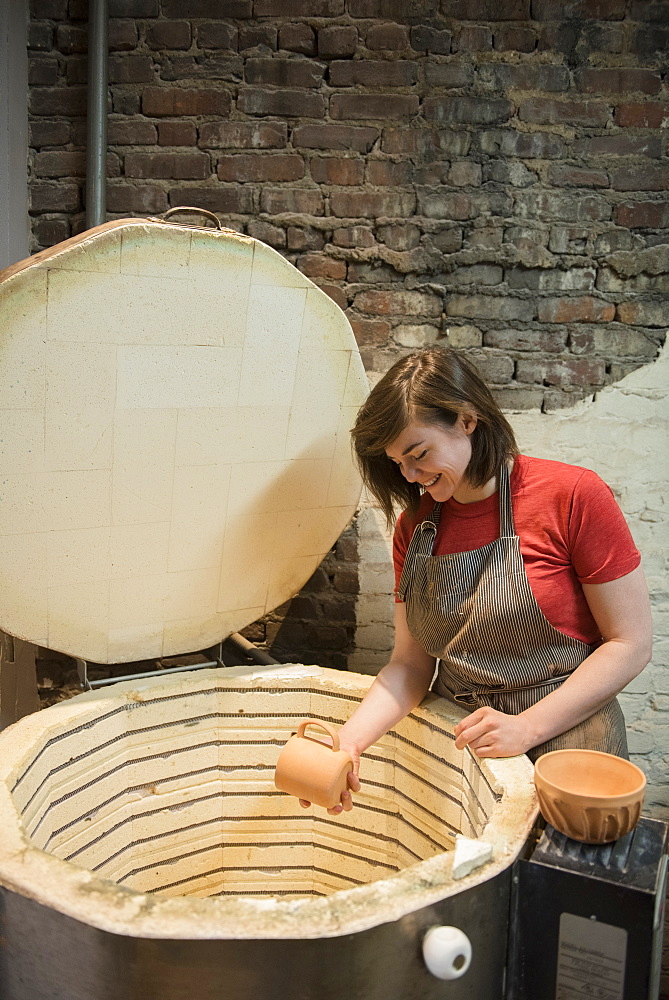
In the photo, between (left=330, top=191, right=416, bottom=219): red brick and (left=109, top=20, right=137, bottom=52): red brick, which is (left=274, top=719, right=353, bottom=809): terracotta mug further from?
(left=109, top=20, right=137, bottom=52): red brick

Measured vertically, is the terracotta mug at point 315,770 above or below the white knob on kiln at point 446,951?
below

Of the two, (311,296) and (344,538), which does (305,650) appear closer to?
(344,538)

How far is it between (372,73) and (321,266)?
51 cm

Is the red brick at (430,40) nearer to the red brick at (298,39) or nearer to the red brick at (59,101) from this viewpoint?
the red brick at (298,39)

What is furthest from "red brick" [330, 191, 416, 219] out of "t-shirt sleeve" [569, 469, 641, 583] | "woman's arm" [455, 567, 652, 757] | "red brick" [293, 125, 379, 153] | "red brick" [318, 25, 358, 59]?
"woman's arm" [455, 567, 652, 757]

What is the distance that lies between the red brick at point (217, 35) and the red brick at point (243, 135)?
0.19m

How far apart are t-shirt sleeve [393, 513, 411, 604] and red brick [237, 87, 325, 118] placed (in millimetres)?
1137

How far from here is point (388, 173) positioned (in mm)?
2168

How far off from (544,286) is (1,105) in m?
1.49

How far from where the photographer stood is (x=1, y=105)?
6.70 feet

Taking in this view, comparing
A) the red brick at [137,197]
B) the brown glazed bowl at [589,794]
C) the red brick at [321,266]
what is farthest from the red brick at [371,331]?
the brown glazed bowl at [589,794]

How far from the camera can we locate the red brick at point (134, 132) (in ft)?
7.07

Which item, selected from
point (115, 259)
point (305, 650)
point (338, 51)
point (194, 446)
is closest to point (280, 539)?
point (194, 446)

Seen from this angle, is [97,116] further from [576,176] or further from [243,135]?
[576,176]
